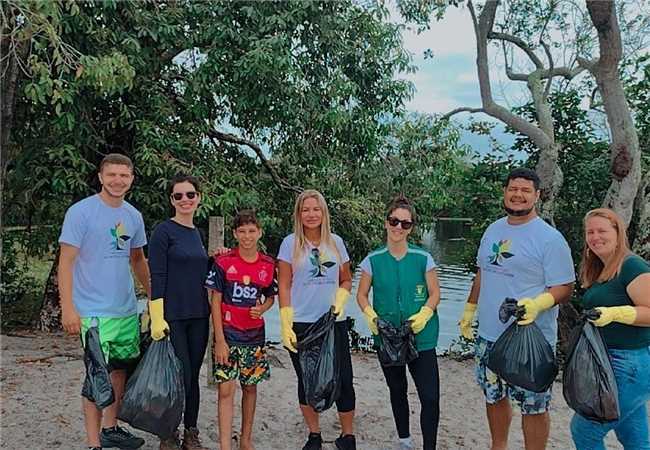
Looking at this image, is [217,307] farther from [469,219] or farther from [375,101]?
[469,219]

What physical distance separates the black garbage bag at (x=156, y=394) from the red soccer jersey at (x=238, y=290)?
378mm

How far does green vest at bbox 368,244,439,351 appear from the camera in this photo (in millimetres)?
3545

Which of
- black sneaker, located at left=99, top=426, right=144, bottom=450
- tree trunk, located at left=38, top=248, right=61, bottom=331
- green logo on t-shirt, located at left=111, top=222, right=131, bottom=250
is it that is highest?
green logo on t-shirt, located at left=111, top=222, right=131, bottom=250

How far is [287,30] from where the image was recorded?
5.97 meters

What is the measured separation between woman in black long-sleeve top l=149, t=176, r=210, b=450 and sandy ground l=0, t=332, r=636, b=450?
823 mm

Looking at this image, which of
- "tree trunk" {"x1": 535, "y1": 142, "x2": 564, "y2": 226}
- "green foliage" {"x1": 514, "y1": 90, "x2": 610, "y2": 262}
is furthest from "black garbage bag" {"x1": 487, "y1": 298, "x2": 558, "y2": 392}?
"green foliage" {"x1": 514, "y1": 90, "x2": 610, "y2": 262}

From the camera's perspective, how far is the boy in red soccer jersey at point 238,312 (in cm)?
349

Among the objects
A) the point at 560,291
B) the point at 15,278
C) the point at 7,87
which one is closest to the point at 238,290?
the point at 560,291

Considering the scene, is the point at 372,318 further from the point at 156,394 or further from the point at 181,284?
the point at 156,394

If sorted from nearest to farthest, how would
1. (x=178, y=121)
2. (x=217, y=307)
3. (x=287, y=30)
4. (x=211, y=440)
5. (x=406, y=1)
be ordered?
(x=217, y=307)
(x=211, y=440)
(x=287, y=30)
(x=178, y=121)
(x=406, y=1)

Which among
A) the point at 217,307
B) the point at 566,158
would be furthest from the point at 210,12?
the point at 566,158

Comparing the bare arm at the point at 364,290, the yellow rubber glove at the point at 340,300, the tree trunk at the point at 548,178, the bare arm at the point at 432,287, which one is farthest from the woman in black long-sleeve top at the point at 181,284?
the tree trunk at the point at 548,178

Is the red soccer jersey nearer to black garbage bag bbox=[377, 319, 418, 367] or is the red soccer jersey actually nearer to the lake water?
black garbage bag bbox=[377, 319, 418, 367]

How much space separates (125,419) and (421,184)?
4.59 meters
